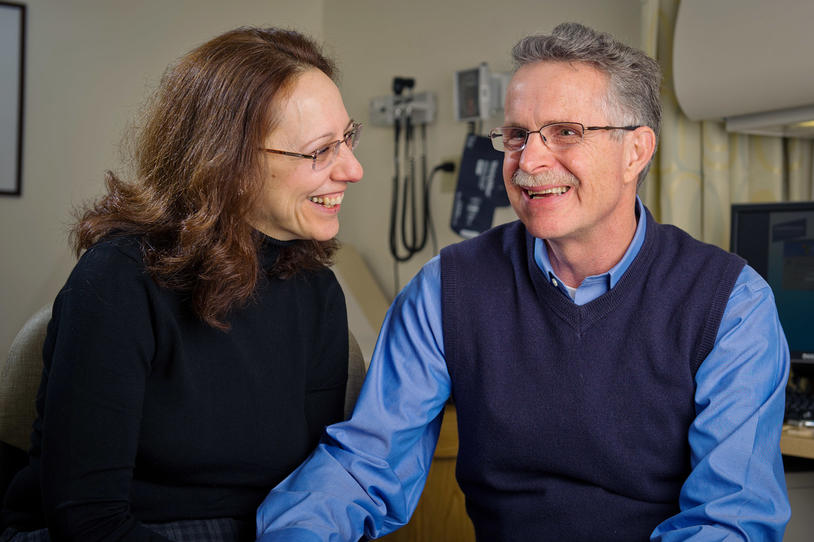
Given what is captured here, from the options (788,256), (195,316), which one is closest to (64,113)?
(195,316)

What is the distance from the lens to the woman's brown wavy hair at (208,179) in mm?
1245

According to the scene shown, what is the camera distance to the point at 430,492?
2.09 metres

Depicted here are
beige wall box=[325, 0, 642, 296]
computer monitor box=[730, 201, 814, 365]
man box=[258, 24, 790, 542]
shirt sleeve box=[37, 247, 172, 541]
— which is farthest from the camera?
beige wall box=[325, 0, 642, 296]

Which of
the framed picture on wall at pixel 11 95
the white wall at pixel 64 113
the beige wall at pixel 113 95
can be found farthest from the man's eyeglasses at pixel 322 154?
the framed picture on wall at pixel 11 95

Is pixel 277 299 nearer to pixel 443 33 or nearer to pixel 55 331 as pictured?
pixel 55 331

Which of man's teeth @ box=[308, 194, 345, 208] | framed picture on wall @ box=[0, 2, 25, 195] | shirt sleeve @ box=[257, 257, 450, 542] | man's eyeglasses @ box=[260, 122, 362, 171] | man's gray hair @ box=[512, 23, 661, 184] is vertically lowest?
shirt sleeve @ box=[257, 257, 450, 542]

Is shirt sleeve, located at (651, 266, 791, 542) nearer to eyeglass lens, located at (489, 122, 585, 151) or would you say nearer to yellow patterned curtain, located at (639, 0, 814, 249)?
eyeglass lens, located at (489, 122, 585, 151)

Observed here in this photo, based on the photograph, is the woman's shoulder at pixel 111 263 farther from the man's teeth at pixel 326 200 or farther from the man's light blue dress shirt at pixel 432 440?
the man's light blue dress shirt at pixel 432 440

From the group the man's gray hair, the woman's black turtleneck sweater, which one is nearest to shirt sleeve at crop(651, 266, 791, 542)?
the man's gray hair

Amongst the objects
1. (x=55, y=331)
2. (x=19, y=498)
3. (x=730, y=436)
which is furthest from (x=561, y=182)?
(x=19, y=498)

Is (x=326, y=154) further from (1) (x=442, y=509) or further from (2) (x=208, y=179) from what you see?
(1) (x=442, y=509)

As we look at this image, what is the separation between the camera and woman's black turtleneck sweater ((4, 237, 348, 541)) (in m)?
1.11

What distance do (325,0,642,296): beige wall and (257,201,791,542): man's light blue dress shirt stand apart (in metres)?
1.32

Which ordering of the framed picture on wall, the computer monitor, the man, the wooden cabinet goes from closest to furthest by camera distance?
the man, the computer monitor, the wooden cabinet, the framed picture on wall
